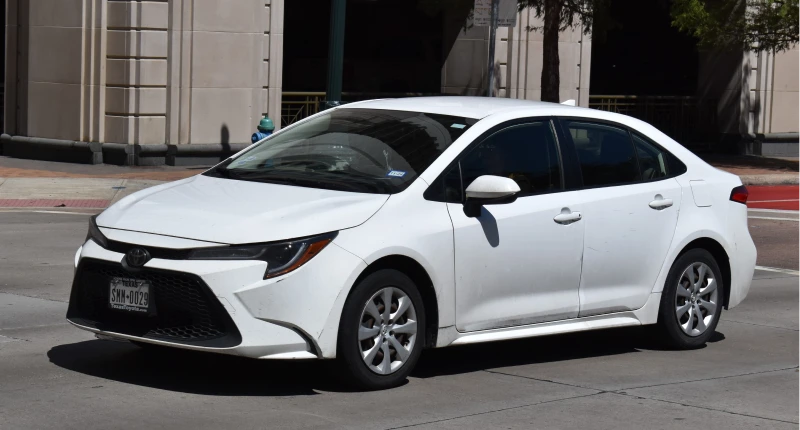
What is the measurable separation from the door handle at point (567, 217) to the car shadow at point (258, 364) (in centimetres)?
94

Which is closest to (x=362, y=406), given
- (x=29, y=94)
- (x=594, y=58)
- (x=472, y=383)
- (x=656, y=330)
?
(x=472, y=383)

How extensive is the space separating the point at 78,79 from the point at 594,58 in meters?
17.7

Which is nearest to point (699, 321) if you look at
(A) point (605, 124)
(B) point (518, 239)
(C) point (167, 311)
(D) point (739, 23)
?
(A) point (605, 124)

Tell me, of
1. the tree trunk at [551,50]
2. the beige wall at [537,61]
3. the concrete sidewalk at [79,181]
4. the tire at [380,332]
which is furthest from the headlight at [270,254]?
the beige wall at [537,61]

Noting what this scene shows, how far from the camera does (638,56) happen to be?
122 feet

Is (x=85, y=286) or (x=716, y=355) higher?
(x=85, y=286)

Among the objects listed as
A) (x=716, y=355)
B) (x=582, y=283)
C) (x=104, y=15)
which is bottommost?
(x=716, y=355)

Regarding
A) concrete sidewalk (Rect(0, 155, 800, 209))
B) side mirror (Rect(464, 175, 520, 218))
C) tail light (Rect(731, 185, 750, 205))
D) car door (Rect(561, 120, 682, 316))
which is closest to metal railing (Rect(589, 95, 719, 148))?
concrete sidewalk (Rect(0, 155, 800, 209))

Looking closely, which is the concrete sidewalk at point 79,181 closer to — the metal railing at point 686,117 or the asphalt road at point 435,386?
the metal railing at point 686,117

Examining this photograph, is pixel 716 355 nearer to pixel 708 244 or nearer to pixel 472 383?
pixel 708 244

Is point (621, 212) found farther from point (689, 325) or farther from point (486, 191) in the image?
point (486, 191)

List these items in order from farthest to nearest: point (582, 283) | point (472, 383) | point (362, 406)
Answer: point (582, 283)
point (472, 383)
point (362, 406)

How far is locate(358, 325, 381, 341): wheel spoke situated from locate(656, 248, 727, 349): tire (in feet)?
8.01

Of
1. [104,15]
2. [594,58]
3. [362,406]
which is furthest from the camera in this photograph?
[594,58]
